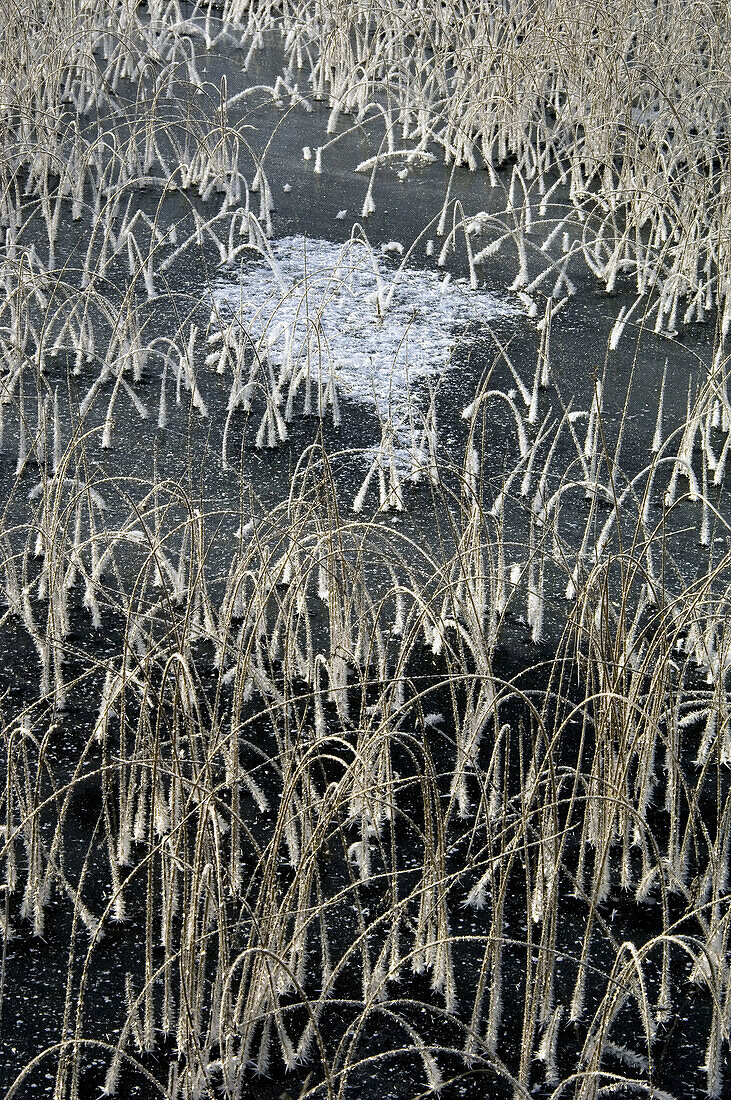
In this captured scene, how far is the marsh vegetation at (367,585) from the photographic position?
168 cm

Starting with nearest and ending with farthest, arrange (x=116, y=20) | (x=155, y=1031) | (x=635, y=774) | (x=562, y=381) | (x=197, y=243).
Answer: (x=155, y=1031) → (x=635, y=774) → (x=562, y=381) → (x=197, y=243) → (x=116, y=20)

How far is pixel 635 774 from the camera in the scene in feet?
7.10

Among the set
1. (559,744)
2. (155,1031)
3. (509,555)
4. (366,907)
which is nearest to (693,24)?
(509,555)

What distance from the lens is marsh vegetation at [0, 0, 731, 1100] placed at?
Result: 66.1 inches

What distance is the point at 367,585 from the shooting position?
258cm

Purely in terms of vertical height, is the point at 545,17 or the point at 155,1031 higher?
the point at 545,17

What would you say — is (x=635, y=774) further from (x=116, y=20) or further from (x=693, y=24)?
(x=116, y=20)

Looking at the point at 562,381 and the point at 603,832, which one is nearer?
the point at 603,832

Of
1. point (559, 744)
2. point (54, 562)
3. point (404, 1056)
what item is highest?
point (54, 562)

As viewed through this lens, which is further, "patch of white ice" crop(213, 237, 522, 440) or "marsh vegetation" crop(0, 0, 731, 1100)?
"patch of white ice" crop(213, 237, 522, 440)

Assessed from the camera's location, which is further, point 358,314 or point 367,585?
point 358,314

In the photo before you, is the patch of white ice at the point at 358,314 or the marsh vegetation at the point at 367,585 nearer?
the marsh vegetation at the point at 367,585

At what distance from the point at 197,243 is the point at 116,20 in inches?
74.7

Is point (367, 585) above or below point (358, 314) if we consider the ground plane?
below
